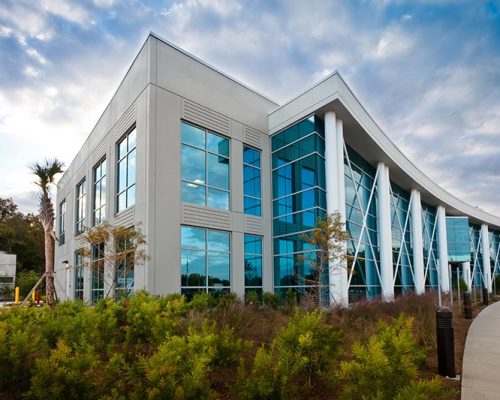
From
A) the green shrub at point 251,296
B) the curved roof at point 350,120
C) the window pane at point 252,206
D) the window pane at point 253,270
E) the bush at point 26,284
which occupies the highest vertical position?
the curved roof at point 350,120

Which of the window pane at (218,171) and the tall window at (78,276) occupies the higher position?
the window pane at (218,171)

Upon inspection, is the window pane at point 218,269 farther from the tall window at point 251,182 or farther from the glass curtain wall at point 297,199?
the glass curtain wall at point 297,199

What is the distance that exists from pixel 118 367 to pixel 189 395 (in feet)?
3.59

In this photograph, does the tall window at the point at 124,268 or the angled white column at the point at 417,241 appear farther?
the angled white column at the point at 417,241

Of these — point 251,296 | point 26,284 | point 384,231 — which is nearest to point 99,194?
point 251,296

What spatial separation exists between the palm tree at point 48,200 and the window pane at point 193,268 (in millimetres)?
7372

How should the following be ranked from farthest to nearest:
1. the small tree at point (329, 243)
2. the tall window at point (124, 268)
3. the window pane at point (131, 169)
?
the window pane at point (131, 169) → the tall window at point (124, 268) → the small tree at point (329, 243)

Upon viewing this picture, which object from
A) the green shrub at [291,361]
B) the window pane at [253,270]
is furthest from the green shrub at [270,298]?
the green shrub at [291,361]

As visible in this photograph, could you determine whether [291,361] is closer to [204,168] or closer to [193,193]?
[193,193]

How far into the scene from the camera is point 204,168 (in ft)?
56.5

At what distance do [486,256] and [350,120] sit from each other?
3521 cm

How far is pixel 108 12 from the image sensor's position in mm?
11648

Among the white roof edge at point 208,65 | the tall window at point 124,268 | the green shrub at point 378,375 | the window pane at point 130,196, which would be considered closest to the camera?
the green shrub at point 378,375

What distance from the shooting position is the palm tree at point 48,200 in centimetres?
1891
